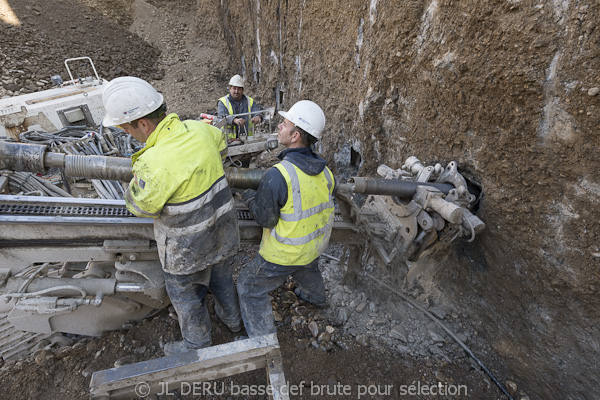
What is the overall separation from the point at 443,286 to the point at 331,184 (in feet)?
4.86

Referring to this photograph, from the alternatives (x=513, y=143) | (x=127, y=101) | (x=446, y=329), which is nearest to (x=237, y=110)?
(x=127, y=101)

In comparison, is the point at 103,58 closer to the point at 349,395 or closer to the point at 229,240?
the point at 229,240

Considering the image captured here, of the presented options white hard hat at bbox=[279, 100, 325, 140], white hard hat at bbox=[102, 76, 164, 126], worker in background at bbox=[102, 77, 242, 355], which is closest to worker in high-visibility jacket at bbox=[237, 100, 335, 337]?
white hard hat at bbox=[279, 100, 325, 140]

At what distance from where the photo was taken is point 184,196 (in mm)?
2006

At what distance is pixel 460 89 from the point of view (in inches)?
96.1

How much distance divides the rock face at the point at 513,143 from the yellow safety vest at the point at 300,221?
1.10 meters

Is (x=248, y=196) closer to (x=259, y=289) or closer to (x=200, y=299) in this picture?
(x=259, y=289)

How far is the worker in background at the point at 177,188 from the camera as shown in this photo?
1932 millimetres

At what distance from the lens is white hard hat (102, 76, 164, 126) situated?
2.01 m

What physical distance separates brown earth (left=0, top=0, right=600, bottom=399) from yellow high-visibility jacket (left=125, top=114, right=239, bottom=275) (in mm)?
1130

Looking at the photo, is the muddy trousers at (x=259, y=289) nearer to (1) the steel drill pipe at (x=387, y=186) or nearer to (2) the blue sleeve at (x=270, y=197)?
(2) the blue sleeve at (x=270, y=197)

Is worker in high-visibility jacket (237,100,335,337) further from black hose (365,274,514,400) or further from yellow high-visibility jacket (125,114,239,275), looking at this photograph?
black hose (365,274,514,400)

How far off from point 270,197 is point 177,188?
613 mm

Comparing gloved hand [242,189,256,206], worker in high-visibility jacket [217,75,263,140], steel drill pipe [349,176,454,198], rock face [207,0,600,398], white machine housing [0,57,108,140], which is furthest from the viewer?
white machine housing [0,57,108,140]
